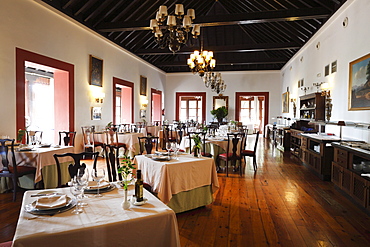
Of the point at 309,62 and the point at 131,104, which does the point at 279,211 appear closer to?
the point at 309,62

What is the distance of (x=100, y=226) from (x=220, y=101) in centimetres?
1539

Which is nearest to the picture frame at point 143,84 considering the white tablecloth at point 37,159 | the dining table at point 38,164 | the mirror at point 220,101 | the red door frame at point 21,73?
the mirror at point 220,101

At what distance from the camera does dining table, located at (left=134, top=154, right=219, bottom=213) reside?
347 cm

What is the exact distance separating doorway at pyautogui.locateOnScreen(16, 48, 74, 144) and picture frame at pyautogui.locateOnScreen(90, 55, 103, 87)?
39.1 inches

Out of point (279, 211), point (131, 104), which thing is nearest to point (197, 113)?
point (131, 104)

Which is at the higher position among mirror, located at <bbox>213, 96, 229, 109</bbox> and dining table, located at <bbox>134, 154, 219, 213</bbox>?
mirror, located at <bbox>213, 96, 229, 109</bbox>

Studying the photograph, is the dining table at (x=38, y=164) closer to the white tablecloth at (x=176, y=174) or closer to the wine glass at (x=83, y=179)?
the white tablecloth at (x=176, y=174)

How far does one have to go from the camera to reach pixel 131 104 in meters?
11.7

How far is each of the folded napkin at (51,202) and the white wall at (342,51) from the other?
5387 mm

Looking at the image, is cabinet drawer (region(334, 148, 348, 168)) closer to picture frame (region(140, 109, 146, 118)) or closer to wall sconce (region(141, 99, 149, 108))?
picture frame (region(140, 109, 146, 118))

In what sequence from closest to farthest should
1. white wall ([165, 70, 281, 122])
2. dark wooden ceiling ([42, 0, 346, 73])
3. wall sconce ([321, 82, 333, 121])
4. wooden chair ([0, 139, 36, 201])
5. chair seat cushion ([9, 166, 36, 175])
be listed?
wooden chair ([0, 139, 36, 201]) < chair seat cushion ([9, 166, 36, 175]) < wall sconce ([321, 82, 333, 121]) < dark wooden ceiling ([42, 0, 346, 73]) < white wall ([165, 70, 281, 122])

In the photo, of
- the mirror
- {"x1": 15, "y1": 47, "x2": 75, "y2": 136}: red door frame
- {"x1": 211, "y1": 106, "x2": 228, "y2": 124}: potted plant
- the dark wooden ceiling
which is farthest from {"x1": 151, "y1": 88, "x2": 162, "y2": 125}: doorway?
{"x1": 15, "y1": 47, "x2": 75, "y2": 136}: red door frame

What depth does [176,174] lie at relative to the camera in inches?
141

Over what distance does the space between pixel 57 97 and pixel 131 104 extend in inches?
169
